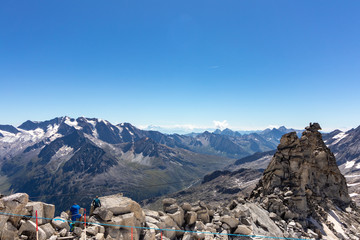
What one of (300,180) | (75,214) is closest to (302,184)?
(300,180)

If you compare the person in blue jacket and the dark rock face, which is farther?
the dark rock face

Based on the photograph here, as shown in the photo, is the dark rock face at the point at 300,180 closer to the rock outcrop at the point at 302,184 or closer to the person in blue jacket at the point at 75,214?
the rock outcrop at the point at 302,184

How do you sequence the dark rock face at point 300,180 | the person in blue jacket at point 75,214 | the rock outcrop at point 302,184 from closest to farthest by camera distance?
the person in blue jacket at point 75,214, the rock outcrop at point 302,184, the dark rock face at point 300,180

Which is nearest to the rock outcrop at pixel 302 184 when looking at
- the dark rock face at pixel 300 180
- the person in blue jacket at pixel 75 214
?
the dark rock face at pixel 300 180

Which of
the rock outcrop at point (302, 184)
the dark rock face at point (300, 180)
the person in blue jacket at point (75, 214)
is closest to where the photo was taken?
the person in blue jacket at point (75, 214)

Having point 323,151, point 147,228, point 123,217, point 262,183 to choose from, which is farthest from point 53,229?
point 323,151

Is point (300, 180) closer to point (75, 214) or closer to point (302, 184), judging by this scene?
point (302, 184)

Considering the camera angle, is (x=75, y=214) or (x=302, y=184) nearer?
(x=75, y=214)

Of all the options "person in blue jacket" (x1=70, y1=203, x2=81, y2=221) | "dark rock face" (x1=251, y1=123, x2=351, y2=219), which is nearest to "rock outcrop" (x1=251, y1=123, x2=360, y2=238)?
"dark rock face" (x1=251, y1=123, x2=351, y2=219)

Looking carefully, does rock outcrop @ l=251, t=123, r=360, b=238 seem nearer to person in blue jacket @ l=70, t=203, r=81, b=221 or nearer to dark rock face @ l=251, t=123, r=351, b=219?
dark rock face @ l=251, t=123, r=351, b=219
